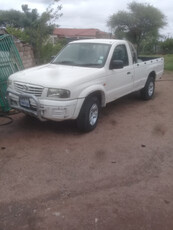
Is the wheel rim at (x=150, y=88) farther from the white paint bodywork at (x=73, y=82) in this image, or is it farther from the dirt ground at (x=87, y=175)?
the dirt ground at (x=87, y=175)

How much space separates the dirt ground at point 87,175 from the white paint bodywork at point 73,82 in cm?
61

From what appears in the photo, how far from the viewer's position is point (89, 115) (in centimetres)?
486

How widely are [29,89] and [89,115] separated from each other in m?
1.27

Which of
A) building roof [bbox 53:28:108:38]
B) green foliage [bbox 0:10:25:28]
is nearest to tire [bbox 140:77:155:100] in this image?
green foliage [bbox 0:10:25:28]

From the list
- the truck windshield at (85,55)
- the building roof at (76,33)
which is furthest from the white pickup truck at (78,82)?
the building roof at (76,33)

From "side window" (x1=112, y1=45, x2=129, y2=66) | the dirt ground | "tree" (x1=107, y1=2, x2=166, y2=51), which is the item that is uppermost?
"tree" (x1=107, y1=2, x2=166, y2=51)

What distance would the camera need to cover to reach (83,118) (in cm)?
472

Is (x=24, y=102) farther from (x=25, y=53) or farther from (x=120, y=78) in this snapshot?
(x=25, y=53)

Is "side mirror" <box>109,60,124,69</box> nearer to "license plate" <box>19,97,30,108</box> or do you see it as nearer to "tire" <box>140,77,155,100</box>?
"license plate" <box>19,97,30,108</box>

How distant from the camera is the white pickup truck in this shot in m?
4.37

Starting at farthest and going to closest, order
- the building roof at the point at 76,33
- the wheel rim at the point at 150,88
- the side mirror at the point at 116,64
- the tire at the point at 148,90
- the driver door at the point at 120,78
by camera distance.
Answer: the building roof at the point at 76,33 < the wheel rim at the point at 150,88 < the tire at the point at 148,90 < the driver door at the point at 120,78 < the side mirror at the point at 116,64

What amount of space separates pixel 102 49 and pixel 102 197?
11.6ft

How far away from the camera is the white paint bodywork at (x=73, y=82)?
4355mm

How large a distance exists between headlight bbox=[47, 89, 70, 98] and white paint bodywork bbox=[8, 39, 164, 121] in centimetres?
6
